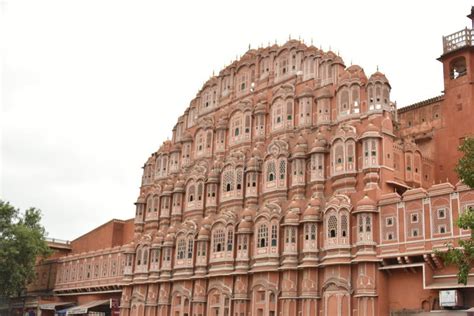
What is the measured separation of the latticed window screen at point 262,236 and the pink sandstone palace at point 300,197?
105 mm

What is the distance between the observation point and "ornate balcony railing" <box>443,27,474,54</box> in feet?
147

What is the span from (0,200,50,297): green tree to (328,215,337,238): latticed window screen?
35302 mm

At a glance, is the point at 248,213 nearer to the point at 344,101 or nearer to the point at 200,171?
the point at 200,171

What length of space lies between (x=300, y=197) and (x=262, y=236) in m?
3.82

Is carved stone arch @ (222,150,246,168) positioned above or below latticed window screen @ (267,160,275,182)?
above

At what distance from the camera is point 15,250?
60.2m

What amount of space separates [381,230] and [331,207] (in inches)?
141

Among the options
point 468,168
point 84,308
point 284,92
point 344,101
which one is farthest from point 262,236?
point 468,168

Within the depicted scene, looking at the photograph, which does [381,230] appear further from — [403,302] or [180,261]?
[180,261]

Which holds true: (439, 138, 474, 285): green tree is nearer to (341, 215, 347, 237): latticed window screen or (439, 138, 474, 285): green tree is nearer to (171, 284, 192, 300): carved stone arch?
(341, 215, 347, 237): latticed window screen

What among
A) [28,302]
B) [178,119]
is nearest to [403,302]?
[178,119]

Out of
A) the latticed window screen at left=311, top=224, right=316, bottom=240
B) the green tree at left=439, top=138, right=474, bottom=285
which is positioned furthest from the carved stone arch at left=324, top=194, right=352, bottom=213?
the green tree at left=439, top=138, right=474, bottom=285

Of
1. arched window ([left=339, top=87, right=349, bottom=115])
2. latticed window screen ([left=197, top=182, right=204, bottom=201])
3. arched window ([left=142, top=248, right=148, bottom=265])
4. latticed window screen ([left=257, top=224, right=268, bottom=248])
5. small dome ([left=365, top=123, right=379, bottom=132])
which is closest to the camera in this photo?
small dome ([left=365, top=123, right=379, bottom=132])

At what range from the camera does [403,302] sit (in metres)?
→ 34.9
